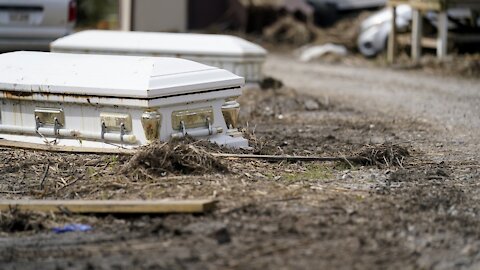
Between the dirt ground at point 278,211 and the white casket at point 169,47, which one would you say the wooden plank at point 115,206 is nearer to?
the dirt ground at point 278,211

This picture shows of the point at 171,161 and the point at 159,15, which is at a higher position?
the point at 159,15

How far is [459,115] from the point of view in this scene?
35.9ft

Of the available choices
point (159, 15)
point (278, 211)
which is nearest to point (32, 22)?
point (159, 15)

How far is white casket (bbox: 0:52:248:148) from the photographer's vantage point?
7.38 meters

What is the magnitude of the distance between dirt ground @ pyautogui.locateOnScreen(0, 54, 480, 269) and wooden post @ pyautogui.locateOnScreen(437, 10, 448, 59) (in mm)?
6311

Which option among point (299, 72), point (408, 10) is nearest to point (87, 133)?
point (299, 72)

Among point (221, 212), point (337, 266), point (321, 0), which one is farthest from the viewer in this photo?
point (321, 0)

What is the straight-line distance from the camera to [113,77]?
24.9 feet

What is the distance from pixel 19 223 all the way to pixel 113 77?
1.99 metres

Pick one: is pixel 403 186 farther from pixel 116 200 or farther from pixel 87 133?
pixel 87 133

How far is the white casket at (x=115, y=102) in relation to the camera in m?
7.38

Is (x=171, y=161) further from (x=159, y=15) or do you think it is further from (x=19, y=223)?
(x=159, y=15)

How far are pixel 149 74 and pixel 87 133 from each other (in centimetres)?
70

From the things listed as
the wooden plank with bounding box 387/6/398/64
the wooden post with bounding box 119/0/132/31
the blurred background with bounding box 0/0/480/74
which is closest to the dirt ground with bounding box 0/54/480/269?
the blurred background with bounding box 0/0/480/74
